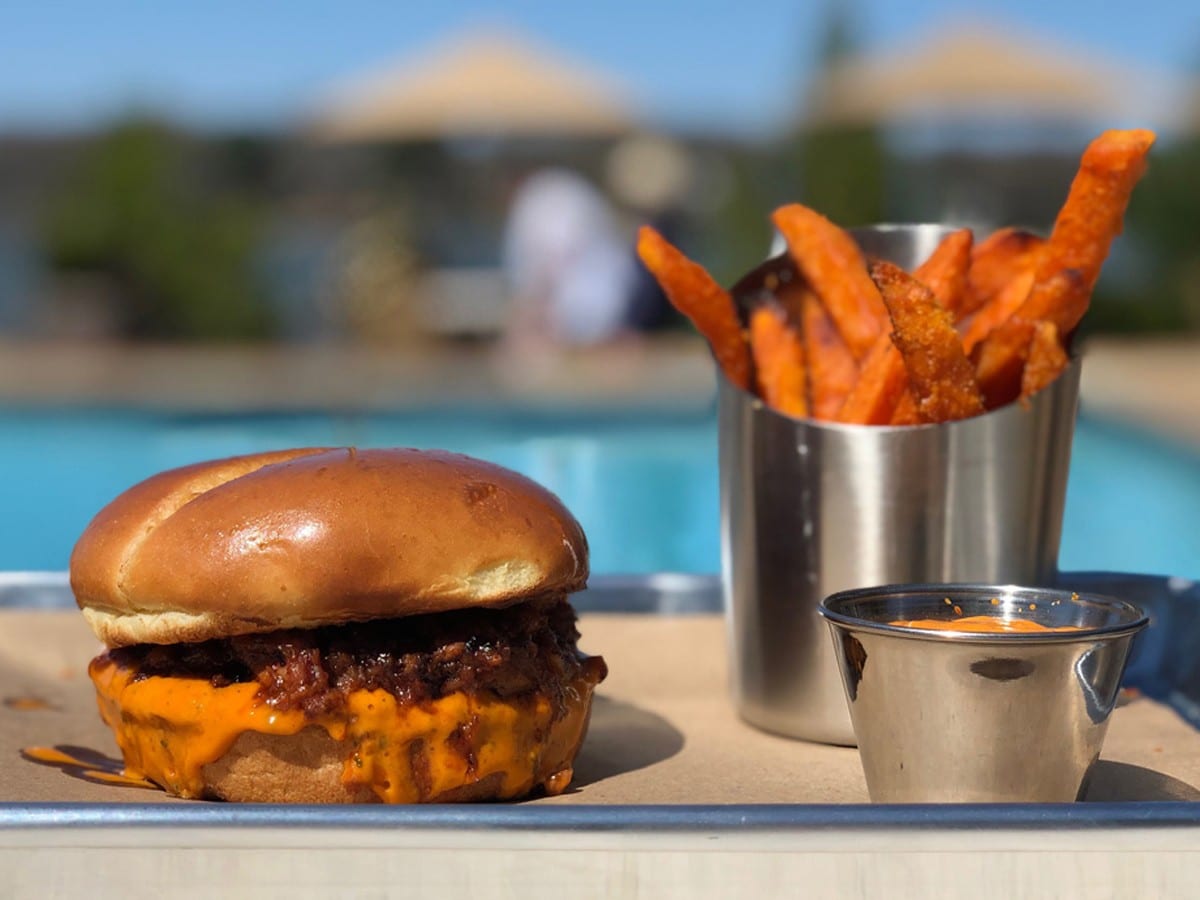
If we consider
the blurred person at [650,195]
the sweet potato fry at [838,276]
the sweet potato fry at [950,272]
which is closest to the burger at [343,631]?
the sweet potato fry at [838,276]

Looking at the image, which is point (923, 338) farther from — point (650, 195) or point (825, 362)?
point (650, 195)

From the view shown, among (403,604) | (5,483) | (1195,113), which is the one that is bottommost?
(5,483)

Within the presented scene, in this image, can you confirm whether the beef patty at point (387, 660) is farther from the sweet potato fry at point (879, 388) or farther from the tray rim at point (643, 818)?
the sweet potato fry at point (879, 388)

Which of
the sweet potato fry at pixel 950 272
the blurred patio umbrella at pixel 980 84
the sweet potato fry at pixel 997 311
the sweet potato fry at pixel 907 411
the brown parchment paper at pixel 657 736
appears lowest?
the brown parchment paper at pixel 657 736

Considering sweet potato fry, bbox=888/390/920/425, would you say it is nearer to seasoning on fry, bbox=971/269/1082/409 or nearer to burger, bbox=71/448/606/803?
seasoning on fry, bbox=971/269/1082/409

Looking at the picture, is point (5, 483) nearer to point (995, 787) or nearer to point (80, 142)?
point (995, 787)

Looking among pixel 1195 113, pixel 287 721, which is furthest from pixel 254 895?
pixel 1195 113

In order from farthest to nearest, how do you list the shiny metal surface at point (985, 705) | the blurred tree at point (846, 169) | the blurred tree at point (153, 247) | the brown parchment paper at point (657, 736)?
1. the blurred tree at point (153, 247)
2. the blurred tree at point (846, 169)
3. the brown parchment paper at point (657, 736)
4. the shiny metal surface at point (985, 705)
